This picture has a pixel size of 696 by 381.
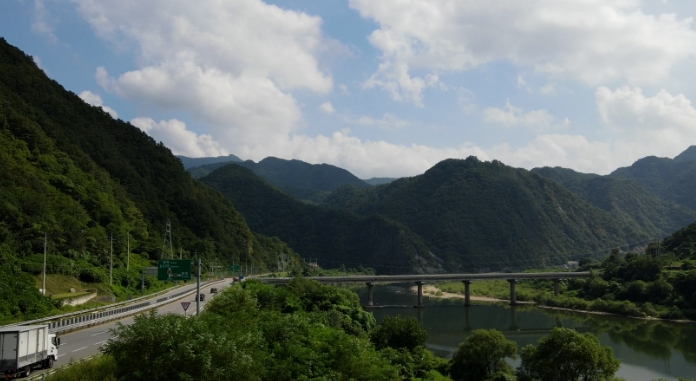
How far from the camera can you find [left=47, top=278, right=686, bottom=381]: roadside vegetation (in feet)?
50.4

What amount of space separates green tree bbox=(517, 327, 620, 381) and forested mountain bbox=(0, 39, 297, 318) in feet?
110

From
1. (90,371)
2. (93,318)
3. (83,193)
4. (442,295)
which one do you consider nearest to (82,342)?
(93,318)

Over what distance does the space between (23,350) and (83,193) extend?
5305cm

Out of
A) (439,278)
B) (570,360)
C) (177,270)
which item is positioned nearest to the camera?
(570,360)

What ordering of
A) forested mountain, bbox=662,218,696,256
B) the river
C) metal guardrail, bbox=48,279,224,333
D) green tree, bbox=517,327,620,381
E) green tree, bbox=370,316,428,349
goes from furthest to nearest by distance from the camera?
forested mountain, bbox=662,218,696,256
the river
green tree, bbox=370,316,428,349
green tree, bbox=517,327,620,381
metal guardrail, bbox=48,279,224,333

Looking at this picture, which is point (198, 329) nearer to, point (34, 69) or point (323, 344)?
point (323, 344)

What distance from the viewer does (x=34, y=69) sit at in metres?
95.8

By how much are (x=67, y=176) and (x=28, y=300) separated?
36043 mm

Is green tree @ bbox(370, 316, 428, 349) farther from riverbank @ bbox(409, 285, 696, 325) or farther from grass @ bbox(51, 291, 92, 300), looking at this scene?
riverbank @ bbox(409, 285, 696, 325)

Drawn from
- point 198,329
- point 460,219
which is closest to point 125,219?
point 198,329

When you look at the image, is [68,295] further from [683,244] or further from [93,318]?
[683,244]

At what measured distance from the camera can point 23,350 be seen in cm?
2128

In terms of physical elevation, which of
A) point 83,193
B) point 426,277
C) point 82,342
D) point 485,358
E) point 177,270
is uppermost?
point 83,193

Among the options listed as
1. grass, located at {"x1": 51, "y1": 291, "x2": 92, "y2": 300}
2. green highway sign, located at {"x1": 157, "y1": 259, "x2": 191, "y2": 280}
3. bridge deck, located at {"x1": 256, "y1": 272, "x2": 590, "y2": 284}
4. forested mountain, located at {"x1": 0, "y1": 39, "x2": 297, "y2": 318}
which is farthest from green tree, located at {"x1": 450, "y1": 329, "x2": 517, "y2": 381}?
bridge deck, located at {"x1": 256, "y1": 272, "x2": 590, "y2": 284}
